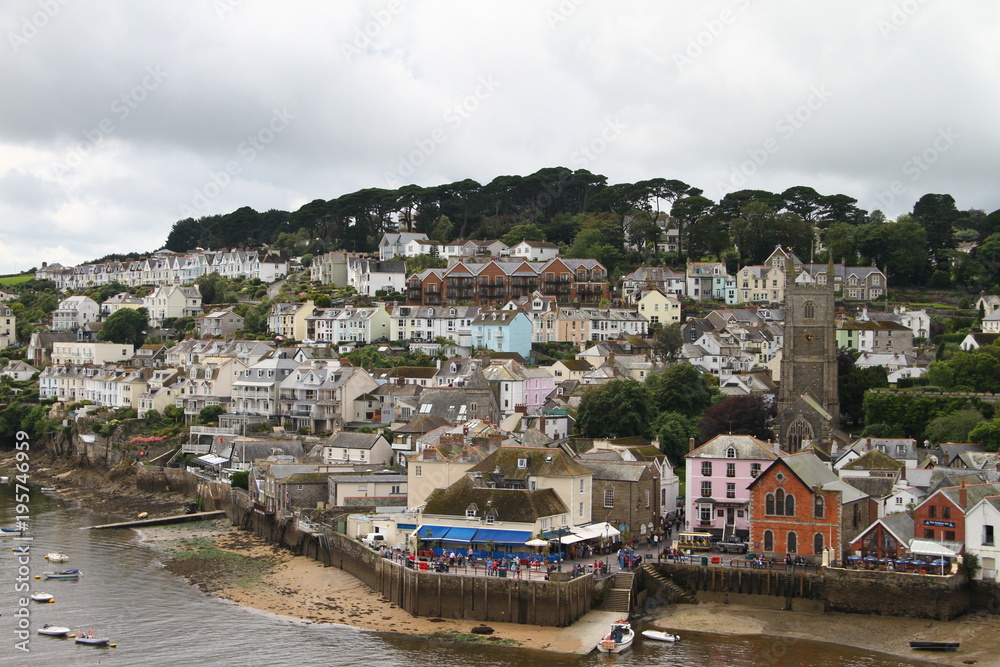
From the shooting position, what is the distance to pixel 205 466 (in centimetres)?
6247

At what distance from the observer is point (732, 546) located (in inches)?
1558

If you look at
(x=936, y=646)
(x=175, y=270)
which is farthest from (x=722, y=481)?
(x=175, y=270)

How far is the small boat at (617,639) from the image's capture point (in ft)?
104

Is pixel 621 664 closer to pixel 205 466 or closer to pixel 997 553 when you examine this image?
pixel 997 553

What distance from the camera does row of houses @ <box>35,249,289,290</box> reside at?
117188 mm

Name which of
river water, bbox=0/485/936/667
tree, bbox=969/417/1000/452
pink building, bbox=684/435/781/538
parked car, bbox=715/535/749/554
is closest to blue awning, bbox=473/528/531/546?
river water, bbox=0/485/936/667

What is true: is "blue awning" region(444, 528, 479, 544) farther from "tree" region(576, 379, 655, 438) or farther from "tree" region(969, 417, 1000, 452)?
"tree" region(969, 417, 1000, 452)

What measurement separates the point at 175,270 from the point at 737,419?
87.9 metres

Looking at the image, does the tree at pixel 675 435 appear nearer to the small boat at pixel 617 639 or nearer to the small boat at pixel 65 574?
the small boat at pixel 617 639

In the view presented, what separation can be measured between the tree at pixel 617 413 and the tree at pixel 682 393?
8.67ft

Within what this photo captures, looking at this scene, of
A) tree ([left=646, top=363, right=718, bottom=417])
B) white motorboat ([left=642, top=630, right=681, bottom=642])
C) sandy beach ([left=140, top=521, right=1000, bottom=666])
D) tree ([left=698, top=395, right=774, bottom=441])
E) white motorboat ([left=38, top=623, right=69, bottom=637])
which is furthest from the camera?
tree ([left=646, top=363, right=718, bottom=417])

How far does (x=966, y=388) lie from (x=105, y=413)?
57.1 metres

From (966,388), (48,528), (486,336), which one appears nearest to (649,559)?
(966,388)

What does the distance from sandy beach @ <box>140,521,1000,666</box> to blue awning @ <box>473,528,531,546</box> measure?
3.63m
